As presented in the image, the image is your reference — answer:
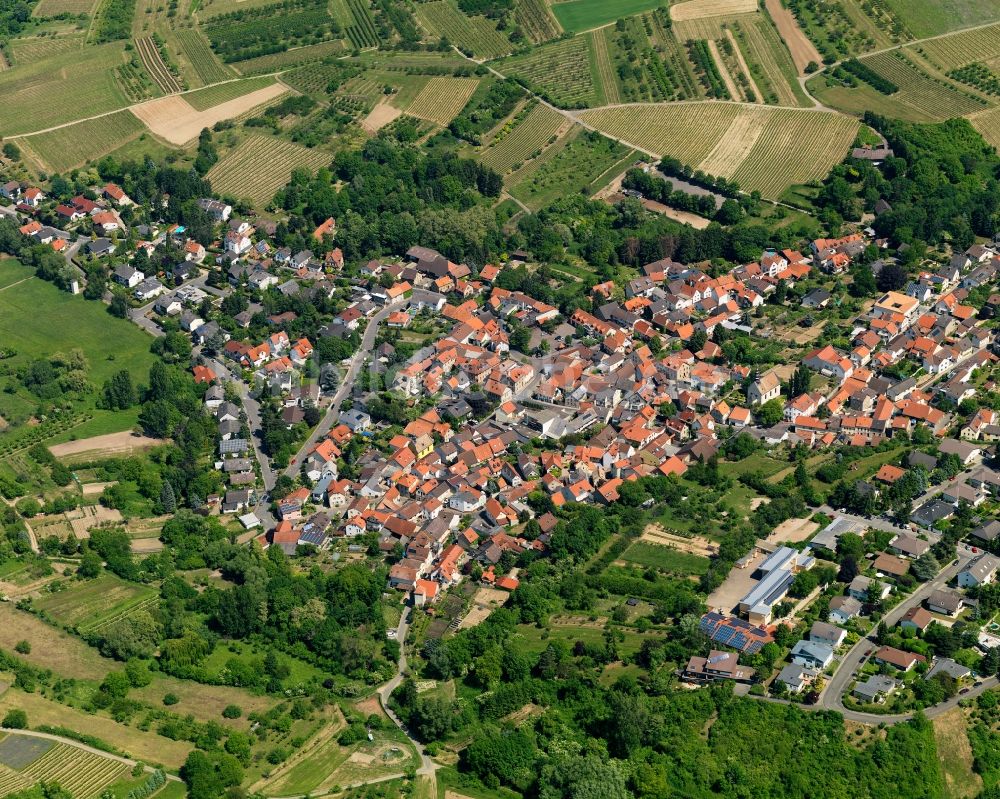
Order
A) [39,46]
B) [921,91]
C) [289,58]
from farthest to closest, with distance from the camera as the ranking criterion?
[39,46]
[289,58]
[921,91]

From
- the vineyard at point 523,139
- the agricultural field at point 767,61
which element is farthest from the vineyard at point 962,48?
the vineyard at point 523,139


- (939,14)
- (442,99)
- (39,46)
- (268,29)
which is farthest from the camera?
(39,46)

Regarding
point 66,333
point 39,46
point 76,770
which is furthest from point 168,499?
point 39,46

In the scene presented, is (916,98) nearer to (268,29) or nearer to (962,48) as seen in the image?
(962,48)

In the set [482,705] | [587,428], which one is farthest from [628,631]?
[587,428]

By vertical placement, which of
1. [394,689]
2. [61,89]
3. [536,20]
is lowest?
[394,689]

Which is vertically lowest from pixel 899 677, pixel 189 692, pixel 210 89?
pixel 899 677

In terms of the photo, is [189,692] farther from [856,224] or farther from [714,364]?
[856,224]

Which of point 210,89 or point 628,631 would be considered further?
point 210,89

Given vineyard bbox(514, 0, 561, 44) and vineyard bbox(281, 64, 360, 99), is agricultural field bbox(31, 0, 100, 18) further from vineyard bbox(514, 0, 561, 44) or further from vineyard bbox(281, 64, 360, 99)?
vineyard bbox(514, 0, 561, 44)
